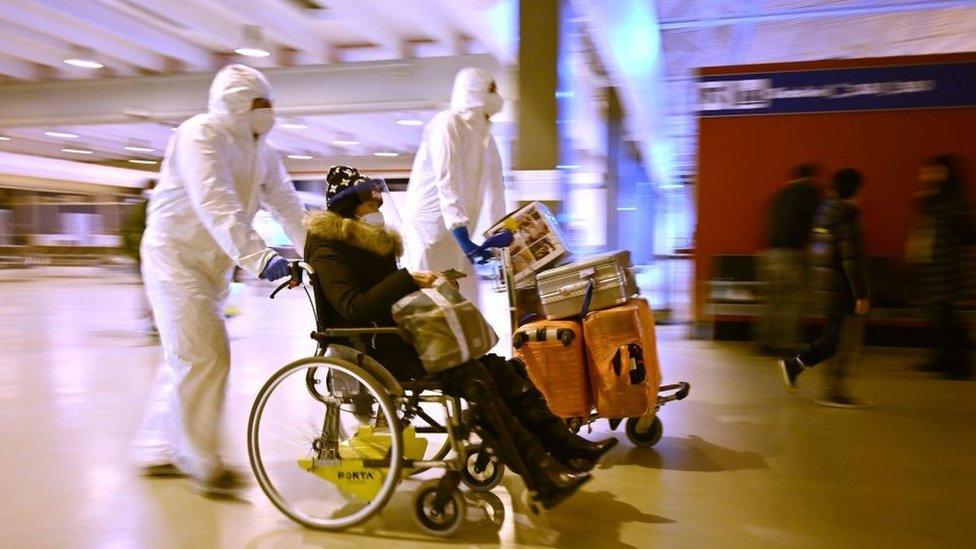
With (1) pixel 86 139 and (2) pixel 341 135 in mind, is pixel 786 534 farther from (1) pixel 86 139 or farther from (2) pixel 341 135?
(1) pixel 86 139

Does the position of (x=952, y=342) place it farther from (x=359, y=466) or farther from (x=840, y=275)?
(x=359, y=466)

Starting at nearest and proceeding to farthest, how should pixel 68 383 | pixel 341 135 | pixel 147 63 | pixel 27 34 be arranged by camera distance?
1. pixel 68 383
2. pixel 27 34
3. pixel 147 63
4. pixel 341 135

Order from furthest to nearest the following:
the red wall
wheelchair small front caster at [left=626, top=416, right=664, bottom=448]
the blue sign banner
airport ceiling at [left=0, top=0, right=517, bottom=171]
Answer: airport ceiling at [left=0, top=0, right=517, bottom=171] → the red wall → the blue sign banner → wheelchair small front caster at [left=626, top=416, right=664, bottom=448]

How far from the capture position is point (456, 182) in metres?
3.83

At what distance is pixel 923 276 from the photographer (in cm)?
545

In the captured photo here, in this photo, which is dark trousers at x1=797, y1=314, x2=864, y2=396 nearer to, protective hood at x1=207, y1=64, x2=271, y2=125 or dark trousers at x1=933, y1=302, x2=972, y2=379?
dark trousers at x1=933, y1=302, x2=972, y2=379

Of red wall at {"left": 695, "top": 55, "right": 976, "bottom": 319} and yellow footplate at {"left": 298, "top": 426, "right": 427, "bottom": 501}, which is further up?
red wall at {"left": 695, "top": 55, "right": 976, "bottom": 319}

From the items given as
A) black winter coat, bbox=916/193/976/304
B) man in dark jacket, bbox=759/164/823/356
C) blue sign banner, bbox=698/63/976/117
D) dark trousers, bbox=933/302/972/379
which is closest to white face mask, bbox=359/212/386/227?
man in dark jacket, bbox=759/164/823/356

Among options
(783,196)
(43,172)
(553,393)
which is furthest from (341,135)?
(553,393)

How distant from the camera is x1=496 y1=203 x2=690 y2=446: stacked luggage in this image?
3342 mm

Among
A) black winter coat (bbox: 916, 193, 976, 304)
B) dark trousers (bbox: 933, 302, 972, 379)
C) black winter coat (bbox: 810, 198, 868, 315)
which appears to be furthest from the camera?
dark trousers (bbox: 933, 302, 972, 379)

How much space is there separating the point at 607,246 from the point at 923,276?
575 centimetres

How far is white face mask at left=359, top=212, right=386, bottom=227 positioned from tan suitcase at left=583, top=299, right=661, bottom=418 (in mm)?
1036

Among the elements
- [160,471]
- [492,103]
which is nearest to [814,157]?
[492,103]
